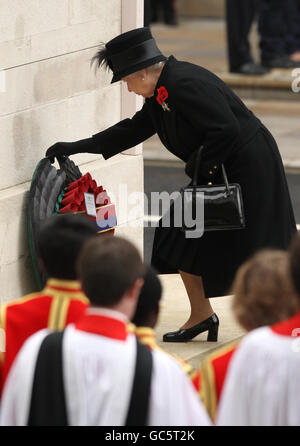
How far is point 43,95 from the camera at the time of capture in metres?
6.27

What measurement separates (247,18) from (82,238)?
10.6 m

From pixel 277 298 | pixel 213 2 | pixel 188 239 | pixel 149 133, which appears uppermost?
pixel 277 298

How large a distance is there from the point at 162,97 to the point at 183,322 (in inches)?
55.4

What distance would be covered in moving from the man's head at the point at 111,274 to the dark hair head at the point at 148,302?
461 millimetres

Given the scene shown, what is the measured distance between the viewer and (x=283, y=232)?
19.3ft

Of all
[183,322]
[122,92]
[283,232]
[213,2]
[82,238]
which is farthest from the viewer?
[213,2]

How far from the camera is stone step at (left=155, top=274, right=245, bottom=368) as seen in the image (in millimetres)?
5984

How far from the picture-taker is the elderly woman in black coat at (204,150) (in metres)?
5.59

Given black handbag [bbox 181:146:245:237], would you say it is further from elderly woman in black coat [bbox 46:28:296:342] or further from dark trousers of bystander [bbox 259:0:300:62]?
dark trousers of bystander [bbox 259:0:300:62]

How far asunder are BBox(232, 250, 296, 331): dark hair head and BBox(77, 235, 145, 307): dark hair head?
0.96 ft

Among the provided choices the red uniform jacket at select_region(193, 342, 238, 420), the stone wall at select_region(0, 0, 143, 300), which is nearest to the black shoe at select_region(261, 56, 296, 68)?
the stone wall at select_region(0, 0, 143, 300)

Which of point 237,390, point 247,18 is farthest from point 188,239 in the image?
point 247,18

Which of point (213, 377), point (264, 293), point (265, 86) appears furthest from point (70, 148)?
point (265, 86)

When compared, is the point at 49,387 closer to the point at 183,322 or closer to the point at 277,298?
the point at 277,298
